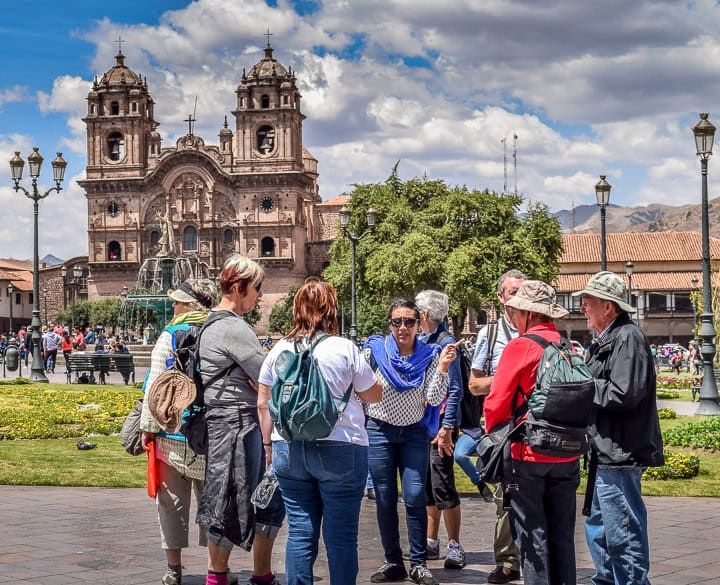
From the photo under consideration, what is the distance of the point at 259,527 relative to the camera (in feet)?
20.1

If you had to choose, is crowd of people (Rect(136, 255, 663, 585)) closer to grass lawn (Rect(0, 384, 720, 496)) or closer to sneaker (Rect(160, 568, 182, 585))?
sneaker (Rect(160, 568, 182, 585))

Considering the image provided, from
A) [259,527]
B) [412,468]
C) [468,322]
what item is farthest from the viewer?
[468,322]

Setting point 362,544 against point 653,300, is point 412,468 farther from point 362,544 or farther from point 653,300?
point 653,300

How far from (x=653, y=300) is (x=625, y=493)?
269 feet

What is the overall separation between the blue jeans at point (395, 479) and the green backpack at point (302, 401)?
1514mm

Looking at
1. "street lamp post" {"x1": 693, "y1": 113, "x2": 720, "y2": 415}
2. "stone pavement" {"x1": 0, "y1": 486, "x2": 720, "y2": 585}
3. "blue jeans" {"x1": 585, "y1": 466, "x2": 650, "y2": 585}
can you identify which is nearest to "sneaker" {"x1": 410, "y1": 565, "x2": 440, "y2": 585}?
"stone pavement" {"x1": 0, "y1": 486, "x2": 720, "y2": 585}

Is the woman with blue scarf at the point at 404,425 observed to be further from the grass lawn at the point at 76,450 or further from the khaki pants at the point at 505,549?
the grass lawn at the point at 76,450

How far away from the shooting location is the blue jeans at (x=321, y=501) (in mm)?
5395

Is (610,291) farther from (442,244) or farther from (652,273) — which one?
(652,273)

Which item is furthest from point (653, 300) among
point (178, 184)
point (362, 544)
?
point (362, 544)

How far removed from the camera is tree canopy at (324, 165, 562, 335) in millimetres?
52094

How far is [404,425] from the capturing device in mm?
6855

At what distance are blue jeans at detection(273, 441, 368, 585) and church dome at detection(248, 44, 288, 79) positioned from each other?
83559 millimetres

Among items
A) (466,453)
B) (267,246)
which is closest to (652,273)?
(267,246)
